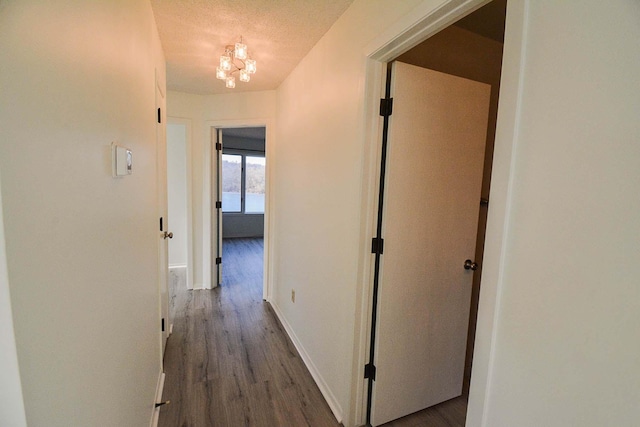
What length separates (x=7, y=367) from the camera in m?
0.42

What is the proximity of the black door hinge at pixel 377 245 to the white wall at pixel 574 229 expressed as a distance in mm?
765

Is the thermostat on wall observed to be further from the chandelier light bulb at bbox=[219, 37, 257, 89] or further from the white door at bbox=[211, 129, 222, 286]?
the white door at bbox=[211, 129, 222, 286]

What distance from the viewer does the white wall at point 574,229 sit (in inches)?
21.8

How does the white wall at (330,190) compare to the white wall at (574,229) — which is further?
the white wall at (330,190)

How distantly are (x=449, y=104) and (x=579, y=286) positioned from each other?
1216mm

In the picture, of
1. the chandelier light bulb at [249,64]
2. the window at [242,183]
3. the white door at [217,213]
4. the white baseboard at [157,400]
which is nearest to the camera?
the white baseboard at [157,400]

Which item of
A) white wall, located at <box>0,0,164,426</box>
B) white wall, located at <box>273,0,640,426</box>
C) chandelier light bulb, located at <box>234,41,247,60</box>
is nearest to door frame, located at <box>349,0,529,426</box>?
white wall, located at <box>273,0,640,426</box>

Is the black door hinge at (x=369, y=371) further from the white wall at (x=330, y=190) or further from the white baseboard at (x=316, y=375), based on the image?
the white baseboard at (x=316, y=375)

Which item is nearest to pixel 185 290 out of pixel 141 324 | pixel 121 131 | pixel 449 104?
pixel 141 324

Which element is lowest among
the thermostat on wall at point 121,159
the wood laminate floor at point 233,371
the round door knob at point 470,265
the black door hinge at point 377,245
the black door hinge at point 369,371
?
the wood laminate floor at point 233,371

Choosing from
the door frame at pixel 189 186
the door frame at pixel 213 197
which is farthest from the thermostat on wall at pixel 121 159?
the door frame at pixel 189 186

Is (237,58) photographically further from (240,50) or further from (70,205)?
(70,205)

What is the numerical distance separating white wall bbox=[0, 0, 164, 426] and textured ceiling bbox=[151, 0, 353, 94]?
0.61 meters

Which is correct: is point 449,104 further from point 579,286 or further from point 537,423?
point 537,423
